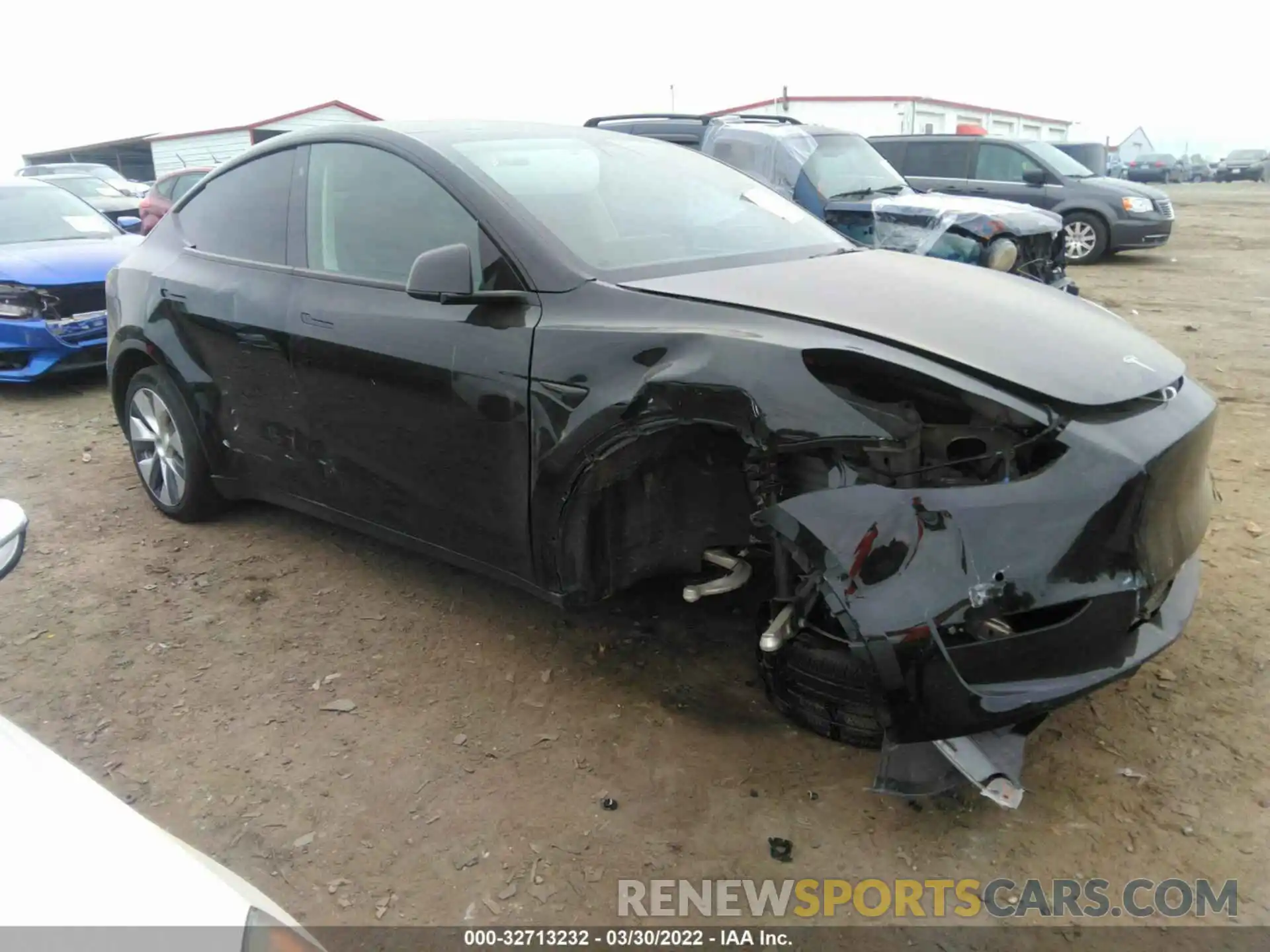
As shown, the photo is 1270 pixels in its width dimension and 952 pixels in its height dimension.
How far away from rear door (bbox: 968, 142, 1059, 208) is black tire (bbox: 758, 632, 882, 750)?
11044 millimetres

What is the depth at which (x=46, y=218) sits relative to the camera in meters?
7.24

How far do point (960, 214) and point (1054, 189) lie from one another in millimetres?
6218

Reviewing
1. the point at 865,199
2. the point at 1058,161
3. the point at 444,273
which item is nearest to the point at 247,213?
the point at 444,273

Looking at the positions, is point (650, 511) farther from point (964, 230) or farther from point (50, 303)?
point (50, 303)

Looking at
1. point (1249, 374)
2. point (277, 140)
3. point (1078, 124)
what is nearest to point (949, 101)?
point (1078, 124)

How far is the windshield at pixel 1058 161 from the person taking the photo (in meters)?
11.9

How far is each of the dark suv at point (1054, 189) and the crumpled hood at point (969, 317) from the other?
9806 millimetres

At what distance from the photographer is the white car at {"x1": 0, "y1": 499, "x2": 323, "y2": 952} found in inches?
42.7

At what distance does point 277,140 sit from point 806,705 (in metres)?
2.91

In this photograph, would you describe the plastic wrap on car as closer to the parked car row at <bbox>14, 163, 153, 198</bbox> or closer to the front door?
the front door

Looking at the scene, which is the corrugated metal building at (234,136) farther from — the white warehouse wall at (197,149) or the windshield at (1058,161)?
the windshield at (1058,161)

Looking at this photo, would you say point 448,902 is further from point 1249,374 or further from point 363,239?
point 1249,374

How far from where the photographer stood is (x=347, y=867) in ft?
7.24

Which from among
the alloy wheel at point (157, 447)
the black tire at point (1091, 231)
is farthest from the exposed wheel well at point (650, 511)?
the black tire at point (1091, 231)
